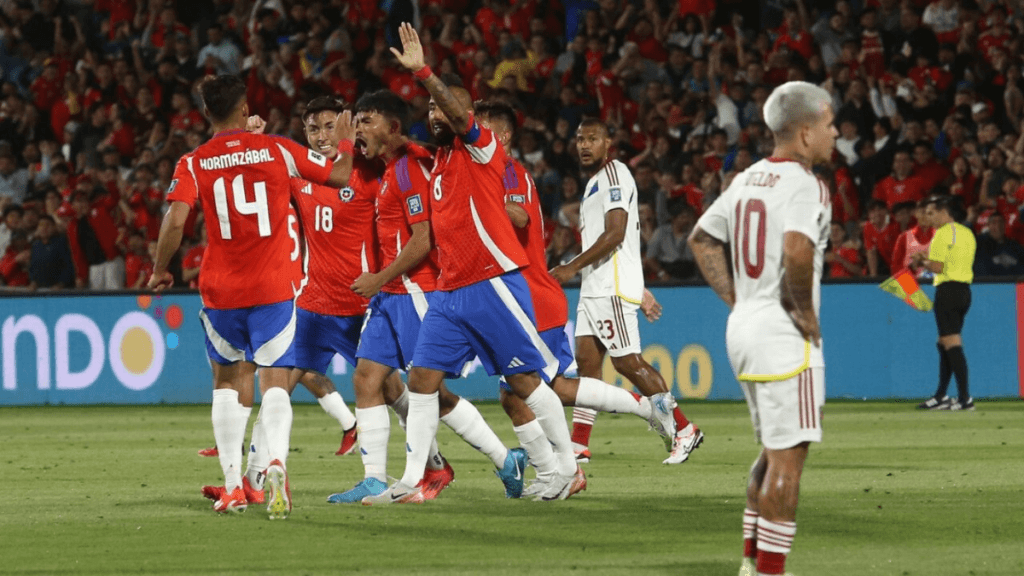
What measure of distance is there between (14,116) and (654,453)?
52.2ft

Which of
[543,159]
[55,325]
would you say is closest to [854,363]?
[543,159]

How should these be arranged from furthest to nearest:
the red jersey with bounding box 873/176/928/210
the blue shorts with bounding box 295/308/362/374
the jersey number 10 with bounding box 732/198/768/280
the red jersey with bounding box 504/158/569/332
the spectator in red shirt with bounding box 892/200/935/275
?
the red jersey with bounding box 873/176/928/210 → the spectator in red shirt with bounding box 892/200/935/275 → the blue shorts with bounding box 295/308/362/374 → the red jersey with bounding box 504/158/569/332 → the jersey number 10 with bounding box 732/198/768/280

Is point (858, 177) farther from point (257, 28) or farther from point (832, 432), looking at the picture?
point (257, 28)

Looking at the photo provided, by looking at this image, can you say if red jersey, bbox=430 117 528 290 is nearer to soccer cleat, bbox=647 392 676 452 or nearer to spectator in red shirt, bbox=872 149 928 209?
soccer cleat, bbox=647 392 676 452

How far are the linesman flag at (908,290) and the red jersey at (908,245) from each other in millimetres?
130

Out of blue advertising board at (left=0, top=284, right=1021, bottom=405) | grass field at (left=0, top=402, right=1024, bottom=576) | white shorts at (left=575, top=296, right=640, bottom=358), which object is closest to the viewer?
grass field at (left=0, top=402, right=1024, bottom=576)

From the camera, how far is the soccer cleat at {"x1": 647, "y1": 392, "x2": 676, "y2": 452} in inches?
404

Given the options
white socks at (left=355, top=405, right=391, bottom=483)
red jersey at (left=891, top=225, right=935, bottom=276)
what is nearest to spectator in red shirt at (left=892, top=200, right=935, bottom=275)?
red jersey at (left=891, top=225, right=935, bottom=276)

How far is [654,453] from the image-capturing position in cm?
1128

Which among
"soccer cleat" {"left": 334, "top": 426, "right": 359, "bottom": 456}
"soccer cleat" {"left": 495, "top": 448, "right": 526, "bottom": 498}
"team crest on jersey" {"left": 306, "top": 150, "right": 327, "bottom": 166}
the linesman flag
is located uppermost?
"team crest on jersey" {"left": 306, "top": 150, "right": 327, "bottom": 166}

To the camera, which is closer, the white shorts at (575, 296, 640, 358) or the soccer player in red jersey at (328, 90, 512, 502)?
the soccer player in red jersey at (328, 90, 512, 502)

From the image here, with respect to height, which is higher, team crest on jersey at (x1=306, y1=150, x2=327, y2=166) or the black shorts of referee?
team crest on jersey at (x1=306, y1=150, x2=327, y2=166)

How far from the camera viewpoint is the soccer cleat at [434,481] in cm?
859

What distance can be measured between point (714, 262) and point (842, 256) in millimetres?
12250
